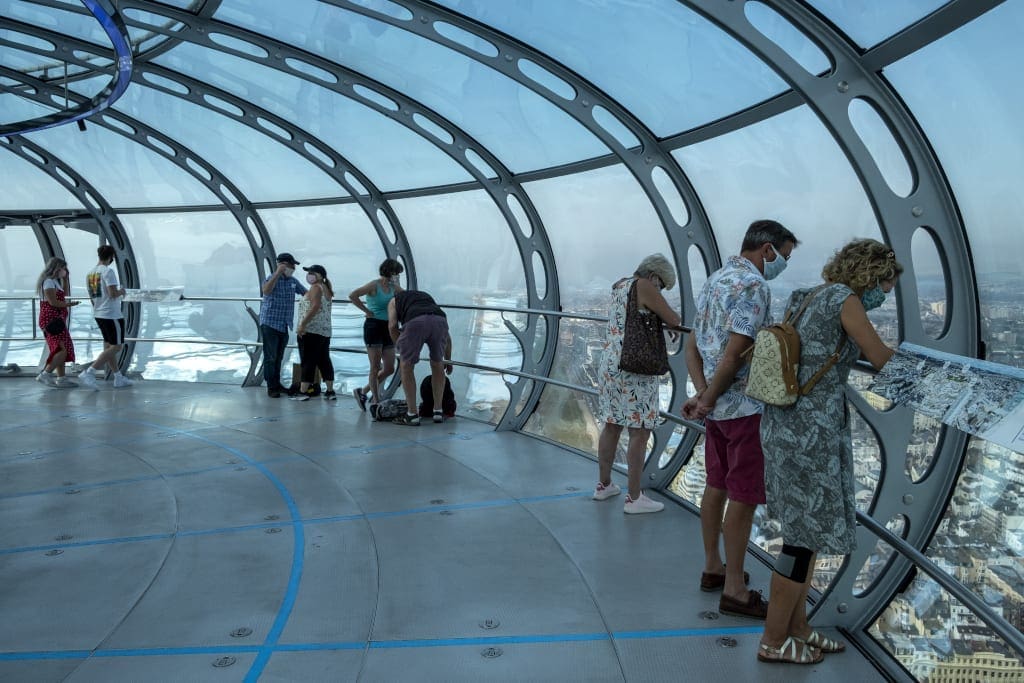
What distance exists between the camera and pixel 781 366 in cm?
266

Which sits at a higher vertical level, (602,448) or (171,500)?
(602,448)

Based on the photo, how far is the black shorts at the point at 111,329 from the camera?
31.2 ft

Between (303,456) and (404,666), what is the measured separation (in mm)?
3608

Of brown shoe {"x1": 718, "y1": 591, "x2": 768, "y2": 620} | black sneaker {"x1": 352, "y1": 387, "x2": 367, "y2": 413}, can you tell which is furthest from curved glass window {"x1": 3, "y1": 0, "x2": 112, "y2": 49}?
brown shoe {"x1": 718, "y1": 591, "x2": 768, "y2": 620}

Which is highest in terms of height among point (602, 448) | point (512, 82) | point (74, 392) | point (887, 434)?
point (512, 82)

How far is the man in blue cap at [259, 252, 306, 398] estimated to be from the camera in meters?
8.84

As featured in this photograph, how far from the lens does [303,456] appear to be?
6.34 metres

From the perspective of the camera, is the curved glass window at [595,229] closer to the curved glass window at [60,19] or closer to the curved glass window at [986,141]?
the curved glass window at [986,141]

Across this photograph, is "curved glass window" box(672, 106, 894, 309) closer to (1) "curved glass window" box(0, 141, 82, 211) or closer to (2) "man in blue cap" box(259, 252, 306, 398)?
(2) "man in blue cap" box(259, 252, 306, 398)

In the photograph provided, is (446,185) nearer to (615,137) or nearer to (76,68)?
(615,137)

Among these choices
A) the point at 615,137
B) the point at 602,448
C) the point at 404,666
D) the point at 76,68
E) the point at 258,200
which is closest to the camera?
the point at 404,666

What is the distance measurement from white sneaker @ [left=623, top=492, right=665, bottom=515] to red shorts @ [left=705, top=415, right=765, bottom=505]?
1.44 meters

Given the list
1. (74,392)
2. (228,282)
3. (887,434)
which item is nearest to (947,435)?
A: (887,434)

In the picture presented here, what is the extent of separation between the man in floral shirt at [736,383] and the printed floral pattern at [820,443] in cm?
47
